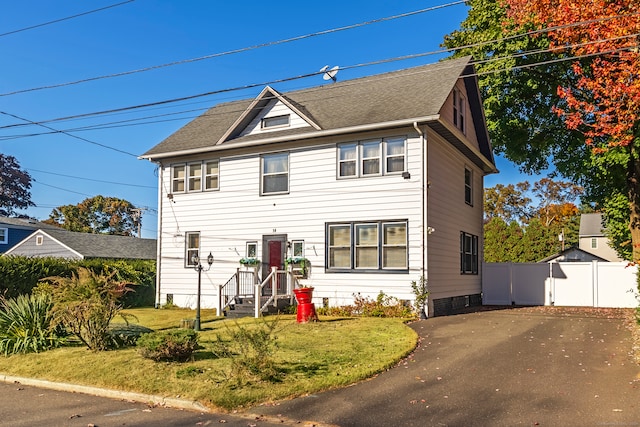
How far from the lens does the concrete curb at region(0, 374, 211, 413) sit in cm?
806

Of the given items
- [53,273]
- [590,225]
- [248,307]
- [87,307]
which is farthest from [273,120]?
[590,225]

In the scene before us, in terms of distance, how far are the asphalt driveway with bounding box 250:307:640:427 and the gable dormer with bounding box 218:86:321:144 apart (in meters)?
10.00

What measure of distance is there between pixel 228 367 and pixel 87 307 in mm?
3617

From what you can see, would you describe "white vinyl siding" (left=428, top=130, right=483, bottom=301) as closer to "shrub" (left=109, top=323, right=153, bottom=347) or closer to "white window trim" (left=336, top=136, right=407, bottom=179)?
"white window trim" (left=336, top=136, right=407, bottom=179)

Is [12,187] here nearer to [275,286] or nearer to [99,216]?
[99,216]

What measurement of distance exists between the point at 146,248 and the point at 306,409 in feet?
121

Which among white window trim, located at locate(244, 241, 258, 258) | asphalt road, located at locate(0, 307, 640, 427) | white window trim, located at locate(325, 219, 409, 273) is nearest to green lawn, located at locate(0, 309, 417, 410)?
asphalt road, located at locate(0, 307, 640, 427)

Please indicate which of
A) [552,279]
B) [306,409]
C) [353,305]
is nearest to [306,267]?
[353,305]

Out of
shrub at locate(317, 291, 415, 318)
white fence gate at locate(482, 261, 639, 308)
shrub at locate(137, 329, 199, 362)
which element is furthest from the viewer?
white fence gate at locate(482, 261, 639, 308)

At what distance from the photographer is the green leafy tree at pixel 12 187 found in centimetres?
6875

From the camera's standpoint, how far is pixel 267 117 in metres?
21.0

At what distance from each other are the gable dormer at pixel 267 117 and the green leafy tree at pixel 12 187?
59.2 meters

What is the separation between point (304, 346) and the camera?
39.0 feet

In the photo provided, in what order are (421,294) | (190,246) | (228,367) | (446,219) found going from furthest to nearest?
Result: (190,246), (446,219), (421,294), (228,367)
